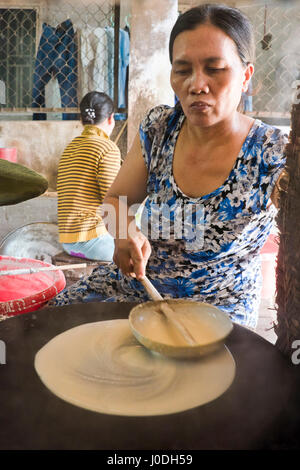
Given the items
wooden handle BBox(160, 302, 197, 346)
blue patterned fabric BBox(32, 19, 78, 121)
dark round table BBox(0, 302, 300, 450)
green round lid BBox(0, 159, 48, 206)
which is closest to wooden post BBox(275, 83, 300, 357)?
dark round table BBox(0, 302, 300, 450)

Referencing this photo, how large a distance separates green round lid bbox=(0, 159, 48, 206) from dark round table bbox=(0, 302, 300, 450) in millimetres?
407

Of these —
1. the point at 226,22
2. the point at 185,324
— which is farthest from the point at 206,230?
the point at 226,22

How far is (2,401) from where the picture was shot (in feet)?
2.48

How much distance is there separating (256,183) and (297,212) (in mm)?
580

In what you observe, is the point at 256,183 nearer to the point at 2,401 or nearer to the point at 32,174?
the point at 32,174

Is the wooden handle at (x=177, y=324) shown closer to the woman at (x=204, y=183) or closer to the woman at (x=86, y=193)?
the woman at (x=204, y=183)

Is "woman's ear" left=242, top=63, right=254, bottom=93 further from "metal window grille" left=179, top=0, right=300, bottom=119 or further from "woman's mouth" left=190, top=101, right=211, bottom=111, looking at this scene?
"metal window grille" left=179, top=0, right=300, bottom=119

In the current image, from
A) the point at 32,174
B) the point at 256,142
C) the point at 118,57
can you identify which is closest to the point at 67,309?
the point at 32,174

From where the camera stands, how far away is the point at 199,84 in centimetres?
138

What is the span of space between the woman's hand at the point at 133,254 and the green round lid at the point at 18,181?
0.67 meters

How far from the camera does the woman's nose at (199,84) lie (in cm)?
138

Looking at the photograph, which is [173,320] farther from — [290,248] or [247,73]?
[247,73]

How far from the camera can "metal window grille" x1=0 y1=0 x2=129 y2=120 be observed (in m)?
4.67

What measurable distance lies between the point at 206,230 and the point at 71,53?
398cm
